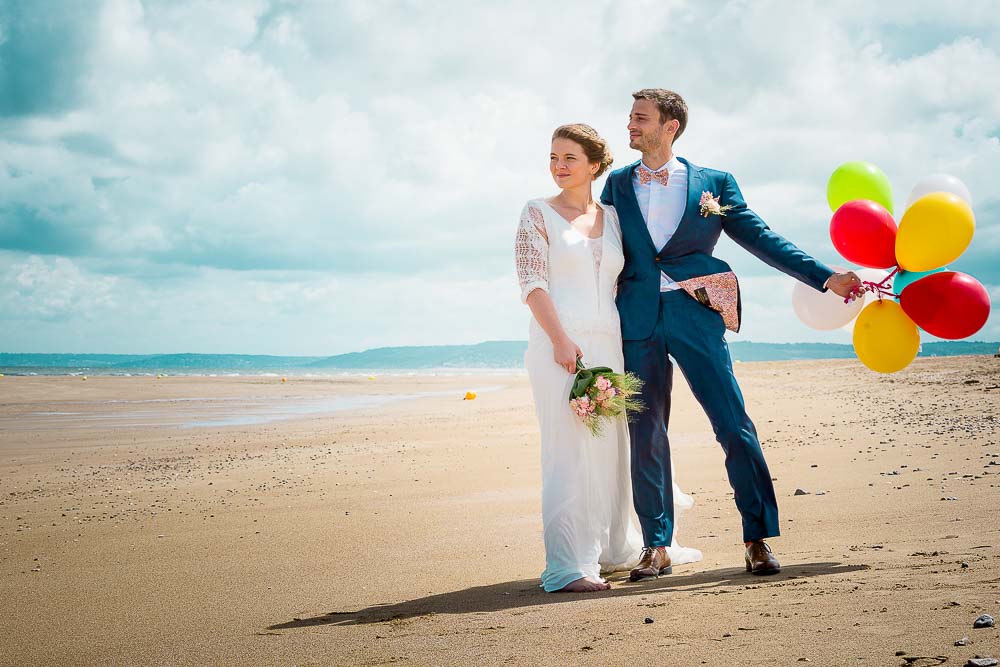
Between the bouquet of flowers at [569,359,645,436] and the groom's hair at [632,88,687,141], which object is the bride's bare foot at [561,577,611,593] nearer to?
the bouquet of flowers at [569,359,645,436]

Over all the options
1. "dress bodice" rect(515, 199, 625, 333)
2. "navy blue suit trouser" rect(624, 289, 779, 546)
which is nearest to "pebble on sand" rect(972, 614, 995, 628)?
"navy blue suit trouser" rect(624, 289, 779, 546)

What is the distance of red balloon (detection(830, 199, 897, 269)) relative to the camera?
4.39 metres

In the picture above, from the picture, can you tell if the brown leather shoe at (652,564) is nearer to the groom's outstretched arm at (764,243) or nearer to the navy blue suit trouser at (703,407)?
the navy blue suit trouser at (703,407)

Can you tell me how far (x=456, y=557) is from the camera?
4906 mm

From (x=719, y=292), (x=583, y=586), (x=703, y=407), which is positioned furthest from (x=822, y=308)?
(x=583, y=586)

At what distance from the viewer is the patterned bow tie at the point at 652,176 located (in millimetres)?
4410

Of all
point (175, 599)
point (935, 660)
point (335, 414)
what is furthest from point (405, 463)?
point (335, 414)

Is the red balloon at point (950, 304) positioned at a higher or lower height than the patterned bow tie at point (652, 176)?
lower

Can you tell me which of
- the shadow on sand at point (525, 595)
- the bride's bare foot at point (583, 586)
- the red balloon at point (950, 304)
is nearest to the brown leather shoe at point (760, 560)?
the shadow on sand at point (525, 595)

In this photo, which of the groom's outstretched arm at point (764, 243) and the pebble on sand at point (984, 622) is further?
the groom's outstretched arm at point (764, 243)

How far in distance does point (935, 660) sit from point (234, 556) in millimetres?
4103

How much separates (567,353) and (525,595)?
1222 millimetres

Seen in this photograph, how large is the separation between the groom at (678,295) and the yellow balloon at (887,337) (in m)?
0.47

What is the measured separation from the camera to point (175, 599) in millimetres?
4078
